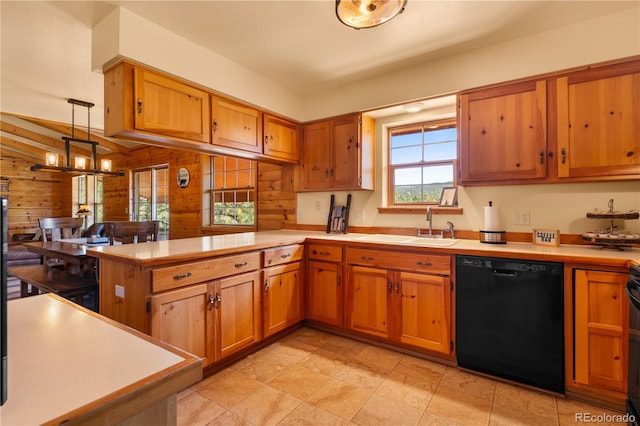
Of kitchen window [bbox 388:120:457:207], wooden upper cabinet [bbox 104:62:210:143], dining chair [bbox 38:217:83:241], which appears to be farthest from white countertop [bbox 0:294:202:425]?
dining chair [bbox 38:217:83:241]

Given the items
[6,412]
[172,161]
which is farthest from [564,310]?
[172,161]

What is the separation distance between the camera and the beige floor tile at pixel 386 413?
5.56 ft

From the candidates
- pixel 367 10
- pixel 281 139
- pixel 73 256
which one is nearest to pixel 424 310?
pixel 367 10

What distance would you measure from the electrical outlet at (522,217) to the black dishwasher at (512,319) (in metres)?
0.64

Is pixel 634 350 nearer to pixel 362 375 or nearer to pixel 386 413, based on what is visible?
pixel 386 413

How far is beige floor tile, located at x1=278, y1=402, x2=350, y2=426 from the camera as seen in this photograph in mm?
1687

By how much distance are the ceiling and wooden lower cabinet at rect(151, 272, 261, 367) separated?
6.04 ft

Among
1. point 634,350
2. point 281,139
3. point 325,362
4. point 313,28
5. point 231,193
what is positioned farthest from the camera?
point 231,193

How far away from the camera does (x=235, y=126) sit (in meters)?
2.81

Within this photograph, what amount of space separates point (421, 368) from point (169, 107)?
8.82 ft

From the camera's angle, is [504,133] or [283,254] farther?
[283,254]

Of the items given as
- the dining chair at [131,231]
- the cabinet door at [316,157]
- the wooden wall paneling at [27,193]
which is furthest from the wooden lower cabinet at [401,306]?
the wooden wall paneling at [27,193]

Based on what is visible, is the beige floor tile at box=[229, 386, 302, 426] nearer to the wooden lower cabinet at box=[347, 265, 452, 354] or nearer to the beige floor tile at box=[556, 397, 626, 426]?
the wooden lower cabinet at box=[347, 265, 452, 354]

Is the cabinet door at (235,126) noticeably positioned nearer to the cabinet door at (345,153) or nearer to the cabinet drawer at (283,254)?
the cabinet door at (345,153)
